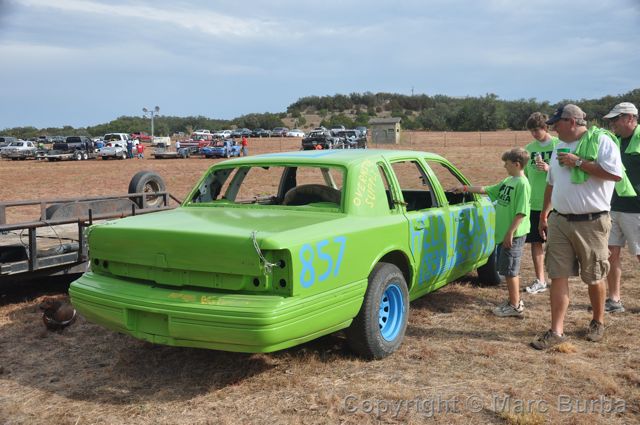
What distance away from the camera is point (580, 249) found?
187 inches

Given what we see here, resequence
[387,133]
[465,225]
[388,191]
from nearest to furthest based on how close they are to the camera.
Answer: [388,191] → [465,225] → [387,133]

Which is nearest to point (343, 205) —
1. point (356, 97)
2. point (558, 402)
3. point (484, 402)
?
point (484, 402)

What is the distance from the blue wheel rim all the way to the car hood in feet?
2.48

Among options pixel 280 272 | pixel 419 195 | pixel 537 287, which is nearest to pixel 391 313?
pixel 280 272

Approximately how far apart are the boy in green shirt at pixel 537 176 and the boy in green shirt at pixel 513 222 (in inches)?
28.2

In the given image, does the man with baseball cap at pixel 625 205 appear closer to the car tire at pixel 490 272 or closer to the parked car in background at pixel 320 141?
the car tire at pixel 490 272

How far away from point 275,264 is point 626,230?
3.59m

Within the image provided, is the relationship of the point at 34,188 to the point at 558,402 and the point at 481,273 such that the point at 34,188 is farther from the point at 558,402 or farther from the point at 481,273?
the point at 558,402

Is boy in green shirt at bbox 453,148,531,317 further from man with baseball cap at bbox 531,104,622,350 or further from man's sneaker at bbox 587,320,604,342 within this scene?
man's sneaker at bbox 587,320,604,342

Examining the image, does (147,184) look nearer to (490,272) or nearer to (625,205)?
(490,272)

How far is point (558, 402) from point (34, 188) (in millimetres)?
19373

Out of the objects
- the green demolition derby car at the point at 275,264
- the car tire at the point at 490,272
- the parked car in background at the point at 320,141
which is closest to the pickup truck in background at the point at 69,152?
the parked car in background at the point at 320,141

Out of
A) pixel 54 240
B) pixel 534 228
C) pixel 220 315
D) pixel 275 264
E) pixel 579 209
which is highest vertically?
pixel 579 209

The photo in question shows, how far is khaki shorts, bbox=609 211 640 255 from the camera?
5.48 m
